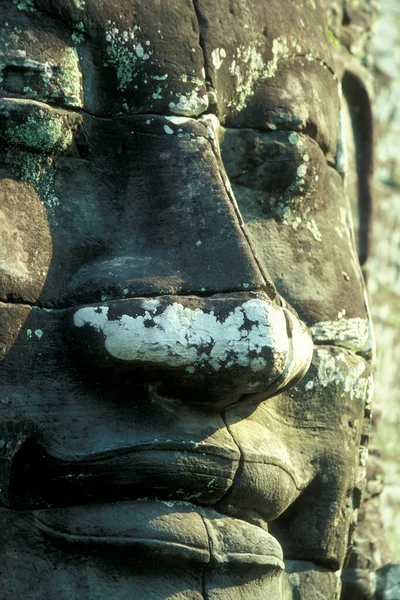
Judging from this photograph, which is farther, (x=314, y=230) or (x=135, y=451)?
(x=314, y=230)

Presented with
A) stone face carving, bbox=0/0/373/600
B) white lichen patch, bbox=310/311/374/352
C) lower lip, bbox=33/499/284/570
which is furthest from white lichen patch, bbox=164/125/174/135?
lower lip, bbox=33/499/284/570

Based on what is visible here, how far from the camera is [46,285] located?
1.85m

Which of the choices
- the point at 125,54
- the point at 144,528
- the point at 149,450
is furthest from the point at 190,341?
the point at 125,54

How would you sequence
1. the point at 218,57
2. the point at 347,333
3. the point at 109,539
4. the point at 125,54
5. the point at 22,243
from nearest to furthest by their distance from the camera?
the point at 109,539
the point at 22,243
the point at 125,54
the point at 218,57
the point at 347,333

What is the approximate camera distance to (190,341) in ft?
5.77

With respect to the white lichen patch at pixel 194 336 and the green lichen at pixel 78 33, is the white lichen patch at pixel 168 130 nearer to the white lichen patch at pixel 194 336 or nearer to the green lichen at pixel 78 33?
the green lichen at pixel 78 33

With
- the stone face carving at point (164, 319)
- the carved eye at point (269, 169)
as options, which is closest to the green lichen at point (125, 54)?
the stone face carving at point (164, 319)

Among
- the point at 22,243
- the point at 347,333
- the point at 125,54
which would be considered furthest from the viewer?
the point at 347,333

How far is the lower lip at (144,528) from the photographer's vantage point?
1743mm

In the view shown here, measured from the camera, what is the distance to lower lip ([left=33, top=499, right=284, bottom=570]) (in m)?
1.74

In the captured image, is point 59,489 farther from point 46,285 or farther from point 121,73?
point 121,73

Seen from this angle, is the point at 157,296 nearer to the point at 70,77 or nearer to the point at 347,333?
the point at 70,77

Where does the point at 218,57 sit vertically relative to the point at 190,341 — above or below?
above

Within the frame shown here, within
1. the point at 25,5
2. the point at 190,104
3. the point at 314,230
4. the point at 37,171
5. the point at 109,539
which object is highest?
the point at 25,5
